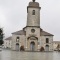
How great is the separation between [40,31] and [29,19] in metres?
5.21

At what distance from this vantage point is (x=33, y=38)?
221 feet

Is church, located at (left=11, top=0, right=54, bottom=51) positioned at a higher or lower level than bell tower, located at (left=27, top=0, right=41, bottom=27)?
lower

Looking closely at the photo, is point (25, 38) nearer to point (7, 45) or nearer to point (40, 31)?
point (40, 31)

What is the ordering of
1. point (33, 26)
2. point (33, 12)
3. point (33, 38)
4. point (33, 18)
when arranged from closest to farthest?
point (33, 38)
point (33, 26)
point (33, 18)
point (33, 12)

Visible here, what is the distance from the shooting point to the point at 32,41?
6719 cm

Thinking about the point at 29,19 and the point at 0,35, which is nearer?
the point at 0,35

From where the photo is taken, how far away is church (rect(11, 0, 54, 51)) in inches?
2653

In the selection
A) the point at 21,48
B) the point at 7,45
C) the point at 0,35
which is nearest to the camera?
the point at 0,35

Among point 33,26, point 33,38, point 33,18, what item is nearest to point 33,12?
point 33,18

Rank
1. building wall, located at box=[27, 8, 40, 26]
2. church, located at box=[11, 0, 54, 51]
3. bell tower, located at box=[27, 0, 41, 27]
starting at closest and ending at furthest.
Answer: church, located at box=[11, 0, 54, 51] < building wall, located at box=[27, 8, 40, 26] < bell tower, located at box=[27, 0, 41, 27]

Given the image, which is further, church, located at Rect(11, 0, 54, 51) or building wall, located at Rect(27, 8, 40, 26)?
building wall, located at Rect(27, 8, 40, 26)

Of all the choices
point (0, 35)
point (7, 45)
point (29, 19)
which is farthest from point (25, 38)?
point (7, 45)

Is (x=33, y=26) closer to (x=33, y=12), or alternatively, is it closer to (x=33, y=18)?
(x=33, y=18)

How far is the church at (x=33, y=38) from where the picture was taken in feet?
221
